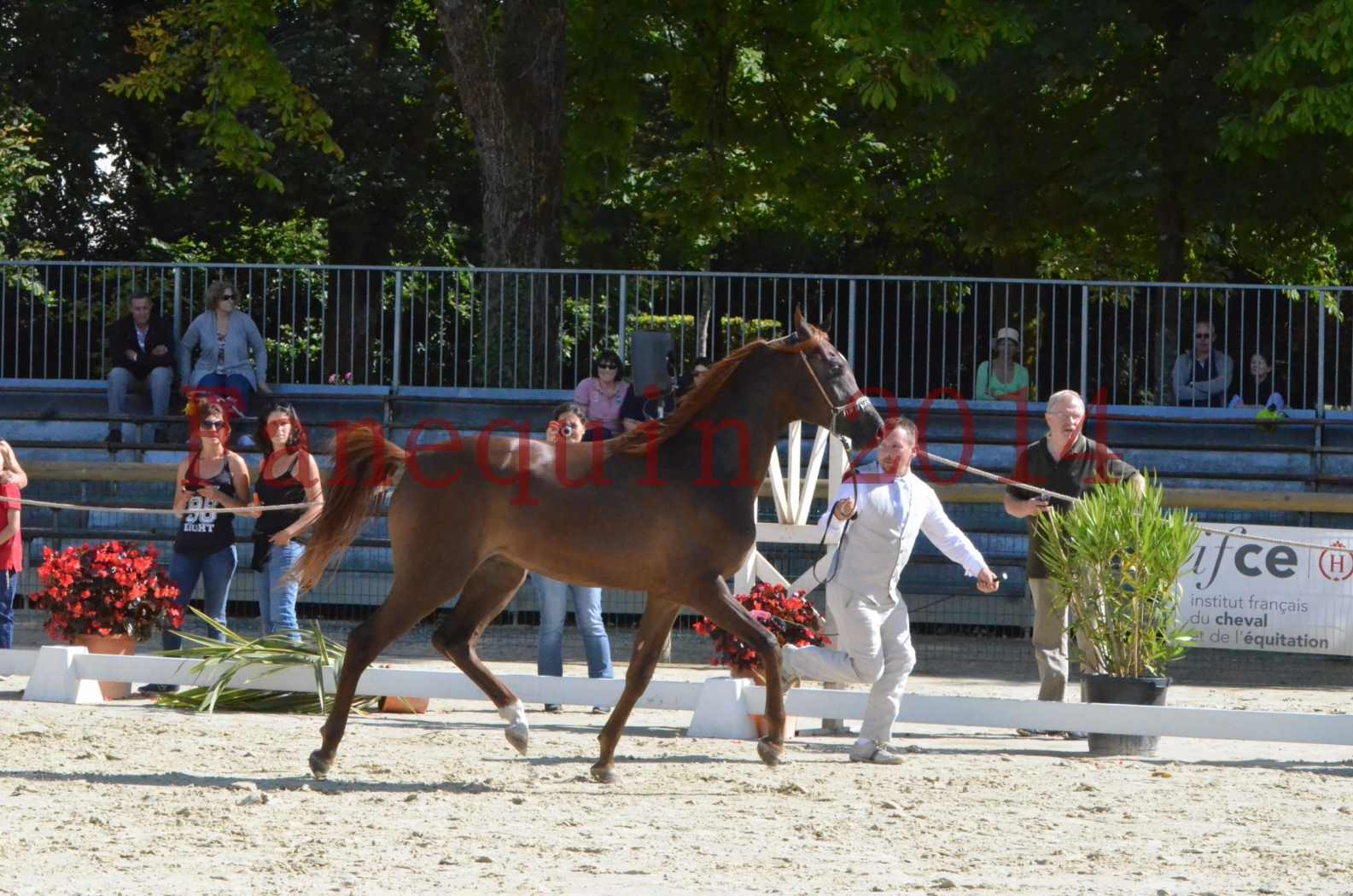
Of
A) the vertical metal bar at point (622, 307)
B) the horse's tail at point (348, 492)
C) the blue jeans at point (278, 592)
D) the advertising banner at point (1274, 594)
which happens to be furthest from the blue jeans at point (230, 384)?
the advertising banner at point (1274, 594)

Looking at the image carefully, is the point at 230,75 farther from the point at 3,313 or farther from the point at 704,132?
the point at 704,132

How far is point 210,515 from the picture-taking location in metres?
10.9

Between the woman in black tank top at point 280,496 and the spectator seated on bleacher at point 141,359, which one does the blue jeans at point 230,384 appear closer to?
the spectator seated on bleacher at point 141,359

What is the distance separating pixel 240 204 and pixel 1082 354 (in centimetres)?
1623

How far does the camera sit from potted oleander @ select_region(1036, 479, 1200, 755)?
891cm

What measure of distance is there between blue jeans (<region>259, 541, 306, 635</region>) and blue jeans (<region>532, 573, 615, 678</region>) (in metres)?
1.48

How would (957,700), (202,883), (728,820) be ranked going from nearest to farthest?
(202,883) < (728,820) < (957,700)

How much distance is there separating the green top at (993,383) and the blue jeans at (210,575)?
7.50 m

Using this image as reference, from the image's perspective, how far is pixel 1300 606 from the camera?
1241 centimetres

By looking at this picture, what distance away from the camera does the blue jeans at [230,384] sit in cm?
1598

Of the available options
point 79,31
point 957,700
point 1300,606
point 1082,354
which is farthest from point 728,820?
point 79,31

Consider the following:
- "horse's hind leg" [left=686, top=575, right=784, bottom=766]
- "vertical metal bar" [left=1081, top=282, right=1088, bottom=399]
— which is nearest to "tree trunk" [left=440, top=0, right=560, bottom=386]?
"vertical metal bar" [left=1081, top=282, right=1088, bottom=399]

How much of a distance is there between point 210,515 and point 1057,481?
512 centimetres

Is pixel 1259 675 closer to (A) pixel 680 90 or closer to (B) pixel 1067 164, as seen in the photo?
(B) pixel 1067 164
